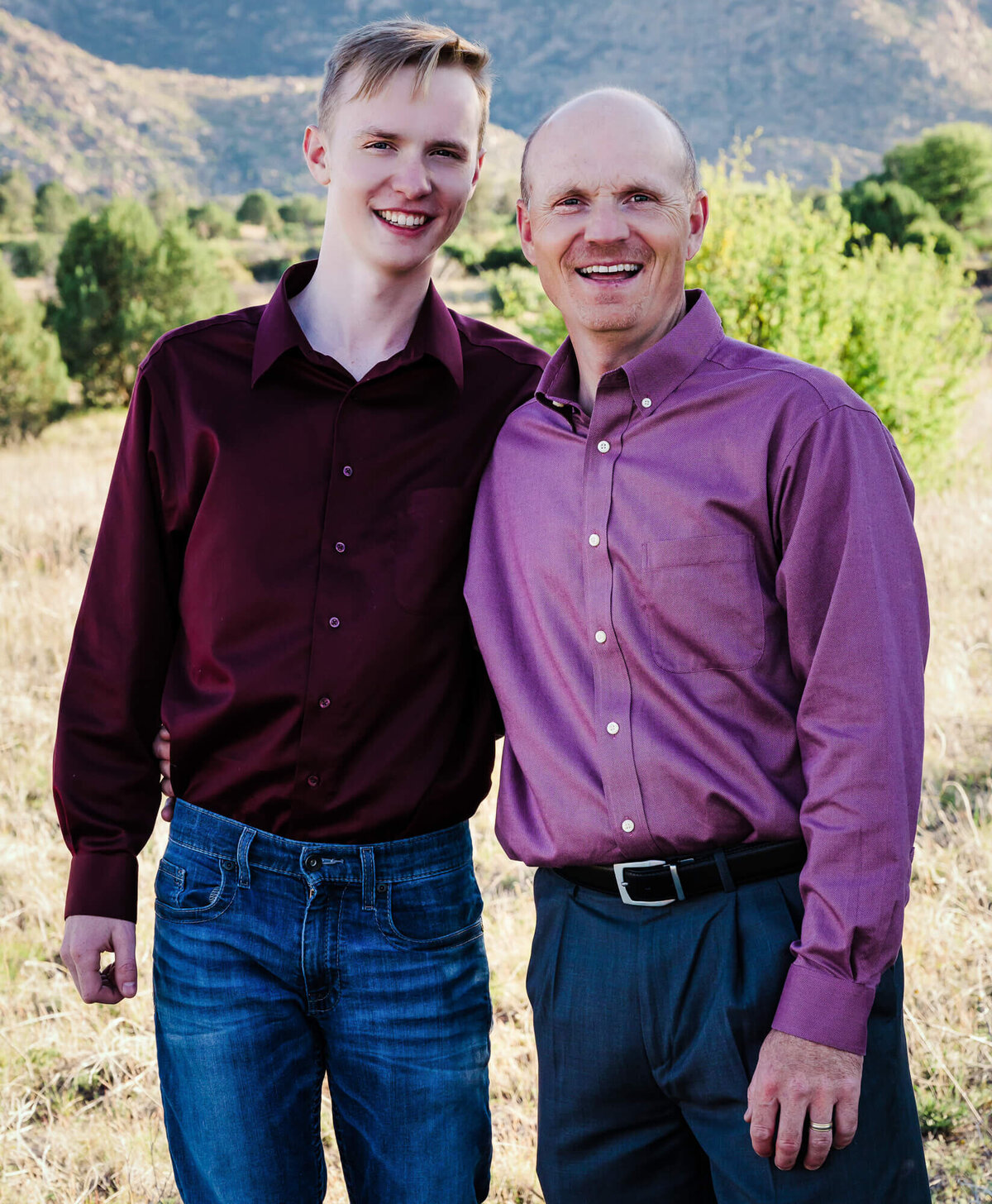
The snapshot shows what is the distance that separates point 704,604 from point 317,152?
1.36m

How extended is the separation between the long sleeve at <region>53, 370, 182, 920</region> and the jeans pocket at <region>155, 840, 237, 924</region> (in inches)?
5.2

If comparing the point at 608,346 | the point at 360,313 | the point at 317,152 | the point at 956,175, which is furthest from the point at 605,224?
the point at 956,175

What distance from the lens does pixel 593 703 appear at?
2037 millimetres

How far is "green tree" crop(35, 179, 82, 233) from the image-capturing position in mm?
48469

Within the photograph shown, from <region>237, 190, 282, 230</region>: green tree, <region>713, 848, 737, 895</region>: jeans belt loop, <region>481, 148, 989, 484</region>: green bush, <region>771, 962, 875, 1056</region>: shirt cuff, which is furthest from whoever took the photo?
<region>237, 190, 282, 230</region>: green tree

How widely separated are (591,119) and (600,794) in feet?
4.02

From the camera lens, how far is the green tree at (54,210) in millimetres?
48469

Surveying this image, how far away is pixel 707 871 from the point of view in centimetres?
196

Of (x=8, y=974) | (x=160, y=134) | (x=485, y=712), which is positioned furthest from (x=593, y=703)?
(x=160, y=134)

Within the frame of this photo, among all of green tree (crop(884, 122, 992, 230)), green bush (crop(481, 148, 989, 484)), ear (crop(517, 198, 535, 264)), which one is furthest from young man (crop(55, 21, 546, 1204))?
green tree (crop(884, 122, 992, 230))

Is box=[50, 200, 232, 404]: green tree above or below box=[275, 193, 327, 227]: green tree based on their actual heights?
below

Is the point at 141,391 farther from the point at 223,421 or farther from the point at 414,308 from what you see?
the point at 414,308

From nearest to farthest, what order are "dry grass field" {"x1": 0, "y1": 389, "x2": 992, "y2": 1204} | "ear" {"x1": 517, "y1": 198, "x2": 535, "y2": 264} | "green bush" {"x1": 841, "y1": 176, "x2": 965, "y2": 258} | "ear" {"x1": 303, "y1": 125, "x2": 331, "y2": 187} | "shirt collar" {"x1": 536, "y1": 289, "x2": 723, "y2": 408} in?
"shirt collar" {"x1": 536, "y1": 289, "x2": 723, "y2": 408}, "ear" {"x1": 517, "y1": 198, "x2": 535, "y2": 264}, "ear" {"x1": 303, "y1": 125, "x2": 331, "y2": 187}, "dry grass field" {"x1": 0, "y1": 389, "x2": 992, "y2": 1204}, "green bush" {"x1": 841, "y1": 176, "x2": 965, "y2": 258}

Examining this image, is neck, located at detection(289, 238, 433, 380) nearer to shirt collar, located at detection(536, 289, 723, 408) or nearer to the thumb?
shirt collar, located at detection(536, 289, 723, 408)
